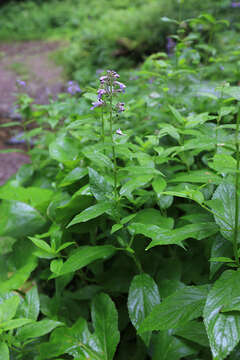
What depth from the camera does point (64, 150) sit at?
183 centimetres

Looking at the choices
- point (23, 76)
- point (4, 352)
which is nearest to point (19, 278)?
point (4, 352)

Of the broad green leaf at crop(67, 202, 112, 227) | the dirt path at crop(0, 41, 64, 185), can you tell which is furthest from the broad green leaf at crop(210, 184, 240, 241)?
the dirt path at crop(0, 41, 64, 185)

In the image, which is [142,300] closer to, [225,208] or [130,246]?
[130,246]

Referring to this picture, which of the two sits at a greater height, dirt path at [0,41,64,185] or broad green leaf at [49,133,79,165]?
broad green leaf at [49,133,79,165]

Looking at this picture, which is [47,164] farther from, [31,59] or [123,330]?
[31,59]

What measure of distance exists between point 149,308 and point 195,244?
455 mm

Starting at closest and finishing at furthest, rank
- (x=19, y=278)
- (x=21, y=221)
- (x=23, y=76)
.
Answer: (x=19, y=278), (x=21, y=221), (x=23, y=76)

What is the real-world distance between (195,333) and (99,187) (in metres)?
0.68

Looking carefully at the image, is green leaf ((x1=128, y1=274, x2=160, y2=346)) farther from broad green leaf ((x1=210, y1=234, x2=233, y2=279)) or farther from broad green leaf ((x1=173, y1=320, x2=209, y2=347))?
broad green leaf ((x1=210, y1=234, x2=233, y2=279))

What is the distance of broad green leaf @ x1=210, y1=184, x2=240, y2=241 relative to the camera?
1044 millimetres

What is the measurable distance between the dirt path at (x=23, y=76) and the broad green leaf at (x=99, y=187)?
2.68m

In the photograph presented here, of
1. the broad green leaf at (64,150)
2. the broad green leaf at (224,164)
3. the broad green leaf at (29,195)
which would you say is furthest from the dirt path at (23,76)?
the broad green leaf at (224,164)

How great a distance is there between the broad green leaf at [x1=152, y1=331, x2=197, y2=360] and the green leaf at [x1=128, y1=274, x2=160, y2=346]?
0.14 meters

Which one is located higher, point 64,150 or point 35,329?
point 64,150
